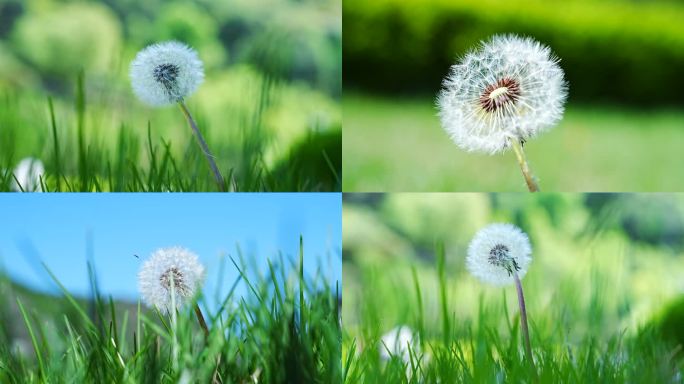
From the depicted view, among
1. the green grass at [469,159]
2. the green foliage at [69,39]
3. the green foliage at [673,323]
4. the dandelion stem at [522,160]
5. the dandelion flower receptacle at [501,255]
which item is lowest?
the green foliage at [673,323]

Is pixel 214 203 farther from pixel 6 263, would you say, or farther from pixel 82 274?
pixel 6 263

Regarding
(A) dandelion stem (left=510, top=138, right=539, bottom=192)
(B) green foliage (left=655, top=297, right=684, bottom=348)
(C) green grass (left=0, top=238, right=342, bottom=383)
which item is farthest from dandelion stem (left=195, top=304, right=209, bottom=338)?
(B) green foliage (left=655, top=297, right=684, bottom=348)

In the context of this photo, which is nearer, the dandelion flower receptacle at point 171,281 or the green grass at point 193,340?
the green grass at point 193,340

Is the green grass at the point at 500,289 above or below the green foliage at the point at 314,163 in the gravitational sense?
below

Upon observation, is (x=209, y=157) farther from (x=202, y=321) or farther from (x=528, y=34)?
(x=528, y=34)

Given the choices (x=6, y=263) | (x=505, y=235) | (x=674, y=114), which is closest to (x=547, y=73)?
(x=505, y=235)

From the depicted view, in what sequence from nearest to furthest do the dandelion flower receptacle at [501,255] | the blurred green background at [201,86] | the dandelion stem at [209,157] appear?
the dandelion flower receptacle at [501,255], the dandelion stem at [209,157], the blurred green background at [201,86]

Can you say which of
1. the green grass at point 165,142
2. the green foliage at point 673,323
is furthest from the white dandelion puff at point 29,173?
the green foliage at point 673,323

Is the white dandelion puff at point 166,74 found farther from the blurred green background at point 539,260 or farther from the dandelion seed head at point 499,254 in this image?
the dandelion seed head at point 499,254
